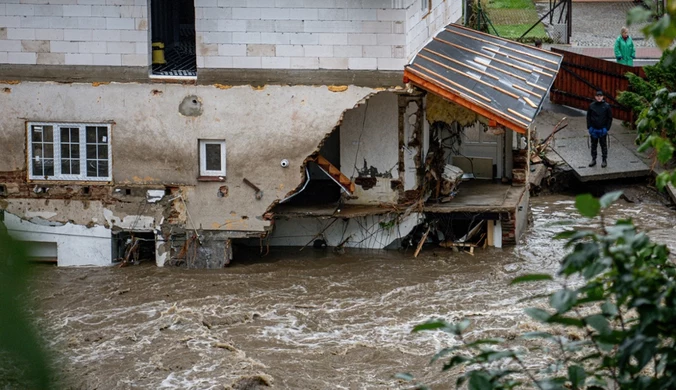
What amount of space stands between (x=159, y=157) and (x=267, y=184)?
1.80 m

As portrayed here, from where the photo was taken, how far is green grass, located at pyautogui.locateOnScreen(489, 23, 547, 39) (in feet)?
101

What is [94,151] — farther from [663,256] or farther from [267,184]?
[663,256]

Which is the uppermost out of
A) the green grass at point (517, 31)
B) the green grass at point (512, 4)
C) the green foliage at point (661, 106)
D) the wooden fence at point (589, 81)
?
the green grass at point (512, 4)

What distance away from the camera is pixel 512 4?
36.1m

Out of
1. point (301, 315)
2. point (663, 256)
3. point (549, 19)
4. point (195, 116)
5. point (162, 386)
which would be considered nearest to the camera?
point (663, 256)

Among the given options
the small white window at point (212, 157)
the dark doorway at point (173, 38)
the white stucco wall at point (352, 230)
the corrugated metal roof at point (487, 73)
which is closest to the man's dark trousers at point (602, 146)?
the corrugated metal roof at point (487, 73)

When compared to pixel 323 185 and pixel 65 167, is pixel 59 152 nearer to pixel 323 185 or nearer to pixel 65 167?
pixel 65 167

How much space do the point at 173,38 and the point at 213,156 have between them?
10.9 ft

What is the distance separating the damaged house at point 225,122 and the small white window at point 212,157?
2 centimetres

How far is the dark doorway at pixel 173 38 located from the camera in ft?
53.4

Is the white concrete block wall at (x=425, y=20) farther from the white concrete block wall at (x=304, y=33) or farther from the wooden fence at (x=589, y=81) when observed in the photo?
the wooden fence at (x=589, y=81)

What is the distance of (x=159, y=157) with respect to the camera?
52.6ft

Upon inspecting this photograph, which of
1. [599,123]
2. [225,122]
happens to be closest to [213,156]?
[225,122]

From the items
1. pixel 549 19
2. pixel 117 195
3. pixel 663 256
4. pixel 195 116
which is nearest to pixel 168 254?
pixel 117 195
